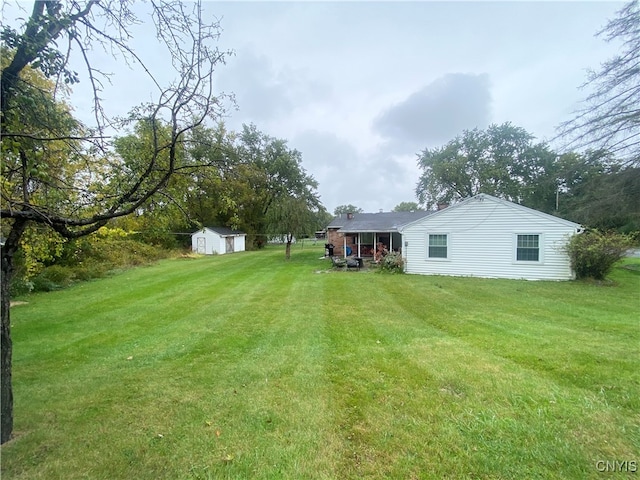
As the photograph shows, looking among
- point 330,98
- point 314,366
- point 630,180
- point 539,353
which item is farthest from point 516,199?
point 314,366

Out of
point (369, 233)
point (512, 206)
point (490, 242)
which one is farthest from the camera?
point (369, 233)

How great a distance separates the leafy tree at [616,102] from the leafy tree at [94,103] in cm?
1701

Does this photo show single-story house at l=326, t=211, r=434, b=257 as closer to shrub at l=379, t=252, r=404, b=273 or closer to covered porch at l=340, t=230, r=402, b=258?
covered porch at l=340, t=230, r=402, b=258

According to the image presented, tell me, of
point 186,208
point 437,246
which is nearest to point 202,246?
point 437,246

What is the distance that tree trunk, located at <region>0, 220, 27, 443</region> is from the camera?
8.15ft

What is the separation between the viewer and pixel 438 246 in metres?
13.7

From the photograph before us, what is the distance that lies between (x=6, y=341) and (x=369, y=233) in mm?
19593

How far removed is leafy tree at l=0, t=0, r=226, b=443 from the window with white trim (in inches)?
498

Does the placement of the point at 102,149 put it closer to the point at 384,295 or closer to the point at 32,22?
the point at 32,22

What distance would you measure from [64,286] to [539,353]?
50.1 feet

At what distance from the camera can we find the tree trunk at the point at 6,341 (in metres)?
2.48

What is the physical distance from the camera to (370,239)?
21.4m

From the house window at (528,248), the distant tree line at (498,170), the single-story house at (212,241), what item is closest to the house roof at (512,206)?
the house window at (528,248)

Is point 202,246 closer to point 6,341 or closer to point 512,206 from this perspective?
point 512,206
